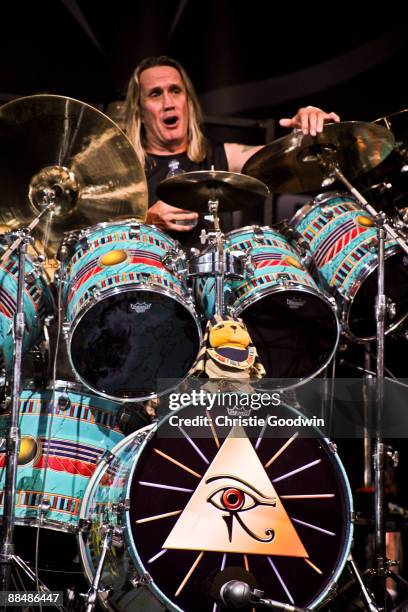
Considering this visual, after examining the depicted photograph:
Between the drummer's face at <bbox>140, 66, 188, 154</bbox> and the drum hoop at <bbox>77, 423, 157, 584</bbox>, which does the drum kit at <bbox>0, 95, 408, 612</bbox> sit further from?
the drummer's face at <bbox>140, 66, 188, 154</bbox>

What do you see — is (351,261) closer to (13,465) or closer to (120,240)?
(120,240)

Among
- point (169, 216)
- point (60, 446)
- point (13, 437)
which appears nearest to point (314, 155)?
point (169, 216)

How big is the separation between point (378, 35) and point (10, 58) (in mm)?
1753

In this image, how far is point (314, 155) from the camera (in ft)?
11.5

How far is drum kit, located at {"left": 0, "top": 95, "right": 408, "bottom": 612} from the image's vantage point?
8.26 feet

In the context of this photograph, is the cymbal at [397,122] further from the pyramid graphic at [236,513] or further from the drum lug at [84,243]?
the pyramid graphic at [236,513]

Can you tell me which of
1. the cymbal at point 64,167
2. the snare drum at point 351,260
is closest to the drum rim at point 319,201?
the snare drum at point 351,260

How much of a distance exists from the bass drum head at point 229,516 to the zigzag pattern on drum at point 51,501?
1.28ft

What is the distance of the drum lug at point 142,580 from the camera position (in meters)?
2.44

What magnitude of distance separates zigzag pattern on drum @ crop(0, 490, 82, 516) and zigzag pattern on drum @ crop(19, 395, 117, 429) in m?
0.25

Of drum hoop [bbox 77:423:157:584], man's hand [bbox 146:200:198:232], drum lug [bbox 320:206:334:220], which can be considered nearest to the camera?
drum hoop [bbox 77:423:157:584]

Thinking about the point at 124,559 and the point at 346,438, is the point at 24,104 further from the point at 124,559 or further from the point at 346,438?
the point at 346,438

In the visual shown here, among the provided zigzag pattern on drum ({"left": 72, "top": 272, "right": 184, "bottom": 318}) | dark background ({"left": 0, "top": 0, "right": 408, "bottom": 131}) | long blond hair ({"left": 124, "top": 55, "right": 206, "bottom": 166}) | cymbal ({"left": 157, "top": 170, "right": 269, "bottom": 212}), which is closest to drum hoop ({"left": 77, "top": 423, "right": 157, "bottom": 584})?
zigzag pattern on drum ({"left": 72, "top": 272, "right": 184, "bottom": 318})

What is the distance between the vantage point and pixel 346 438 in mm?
3566
